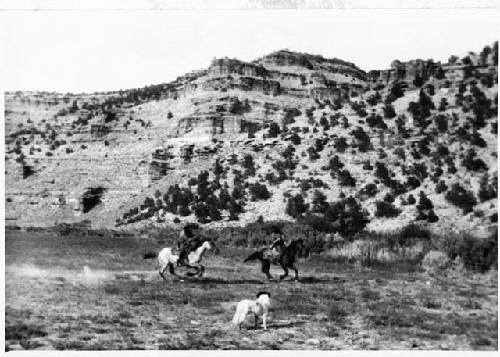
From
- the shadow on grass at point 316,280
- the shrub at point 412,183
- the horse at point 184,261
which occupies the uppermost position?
the shrub at point 412,183

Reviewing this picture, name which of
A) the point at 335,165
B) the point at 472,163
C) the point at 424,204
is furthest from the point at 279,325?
the point at 335,165

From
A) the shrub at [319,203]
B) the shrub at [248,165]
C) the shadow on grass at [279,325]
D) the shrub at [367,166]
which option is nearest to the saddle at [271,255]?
the shadow on grass at [279,325]

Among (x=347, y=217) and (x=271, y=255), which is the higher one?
(x=347, y=217)

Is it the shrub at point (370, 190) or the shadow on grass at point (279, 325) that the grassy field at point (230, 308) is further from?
the shrub at point (370, 190)

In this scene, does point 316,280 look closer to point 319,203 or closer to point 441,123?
point 319,203

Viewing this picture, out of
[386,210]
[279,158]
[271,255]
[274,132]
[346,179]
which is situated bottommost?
[271,255]

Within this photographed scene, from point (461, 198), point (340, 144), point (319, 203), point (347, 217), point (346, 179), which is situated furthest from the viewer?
point (340, 144)
